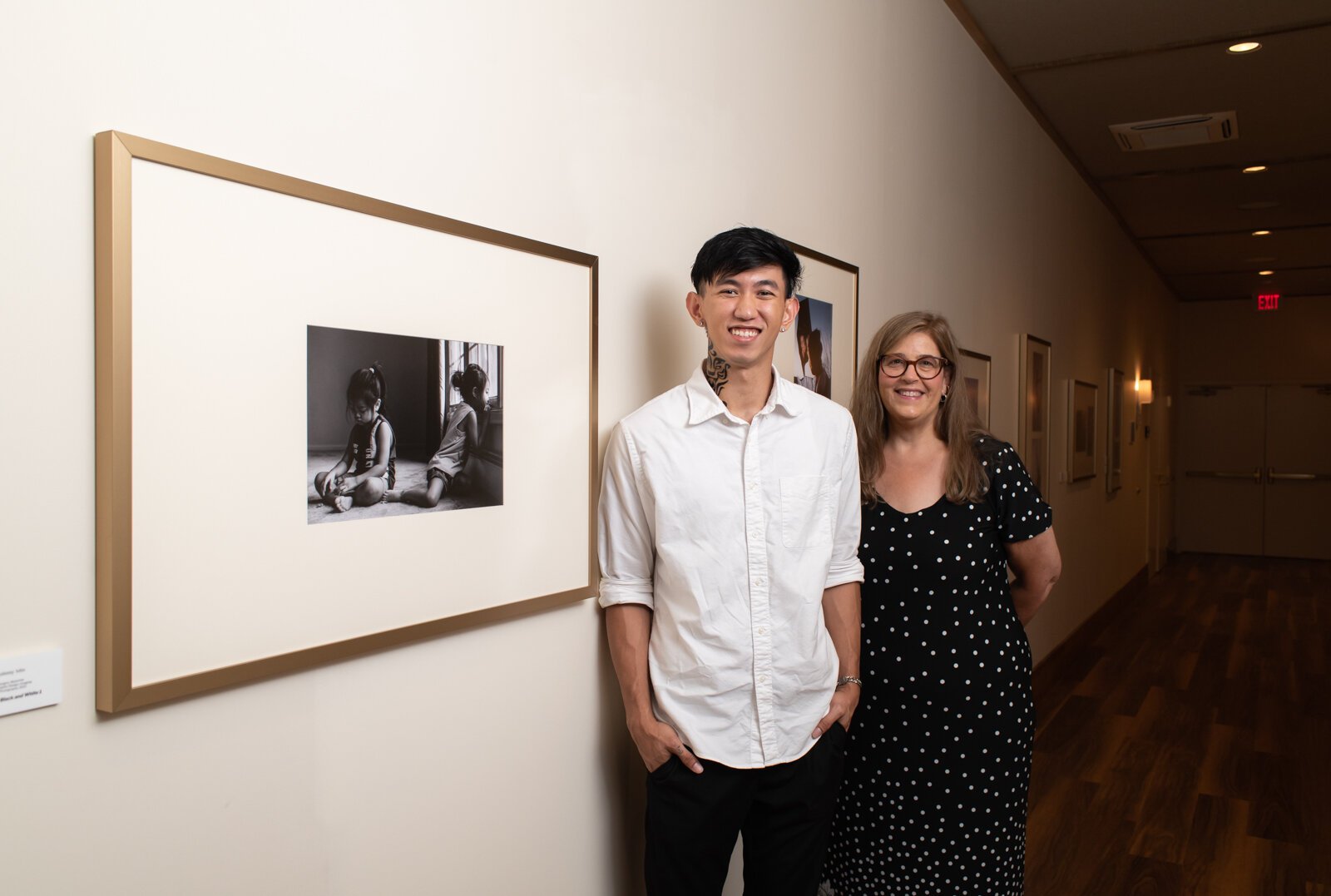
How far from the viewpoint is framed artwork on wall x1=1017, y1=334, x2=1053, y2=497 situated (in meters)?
4.61

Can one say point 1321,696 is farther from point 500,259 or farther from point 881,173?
point 500,259

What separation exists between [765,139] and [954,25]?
6.16ft

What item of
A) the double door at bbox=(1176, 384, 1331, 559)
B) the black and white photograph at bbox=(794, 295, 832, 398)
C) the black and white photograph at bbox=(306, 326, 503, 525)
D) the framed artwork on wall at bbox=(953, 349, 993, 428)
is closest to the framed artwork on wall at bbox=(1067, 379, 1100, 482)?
the framed artwork on wall at bbox=(953, 349, 993, 428)

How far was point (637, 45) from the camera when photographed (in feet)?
6.19

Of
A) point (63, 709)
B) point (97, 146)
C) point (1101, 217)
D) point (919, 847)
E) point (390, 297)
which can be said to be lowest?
point (919, 847)

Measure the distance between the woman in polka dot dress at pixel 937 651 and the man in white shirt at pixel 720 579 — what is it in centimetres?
42

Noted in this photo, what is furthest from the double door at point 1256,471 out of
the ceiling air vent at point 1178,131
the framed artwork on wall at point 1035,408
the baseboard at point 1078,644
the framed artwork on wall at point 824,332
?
the framed artwork on wall at point 824,332

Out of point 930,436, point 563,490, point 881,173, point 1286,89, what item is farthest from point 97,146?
point 1286,89

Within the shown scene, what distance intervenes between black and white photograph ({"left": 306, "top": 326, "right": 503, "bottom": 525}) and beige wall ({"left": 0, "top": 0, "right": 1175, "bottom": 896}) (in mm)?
215

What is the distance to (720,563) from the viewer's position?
1.75 m

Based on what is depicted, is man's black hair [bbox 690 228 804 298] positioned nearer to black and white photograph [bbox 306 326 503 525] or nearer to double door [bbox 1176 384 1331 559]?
black and white photograph [bbox 306 326 503 525]

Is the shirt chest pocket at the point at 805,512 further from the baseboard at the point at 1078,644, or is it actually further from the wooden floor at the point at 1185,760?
the baseboard at the point at 1078,644

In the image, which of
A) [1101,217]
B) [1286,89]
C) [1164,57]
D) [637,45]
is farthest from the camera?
[1101,217]

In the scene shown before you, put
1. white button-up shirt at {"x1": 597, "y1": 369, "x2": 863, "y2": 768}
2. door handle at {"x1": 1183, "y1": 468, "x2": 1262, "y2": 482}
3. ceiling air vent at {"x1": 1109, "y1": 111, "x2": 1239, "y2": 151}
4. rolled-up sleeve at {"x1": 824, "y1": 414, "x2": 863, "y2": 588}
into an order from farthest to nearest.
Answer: door handle at {"x1": 1183, "y1": 468, "x2": 1262, "y2": 482} < ceiling air vent at {"x1": 1109, "y1": 111, "x2": 1239, "y2": 151} < rolled-up sleeve at {"x1": 824, "y1": 414, "x2": 863, "y2": 588} < white button-up shirt at {"x1": 597, "y1": 369, "x2": 863, "y2": 768}
